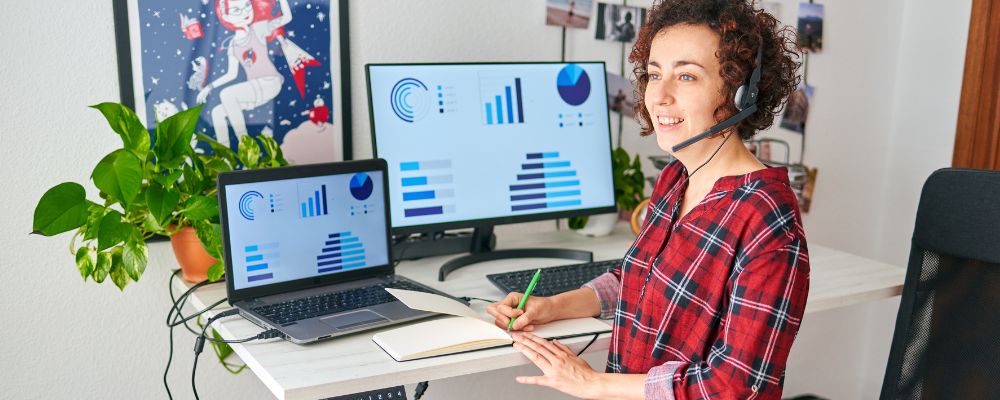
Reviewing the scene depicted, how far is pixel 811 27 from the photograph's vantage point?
2402mm

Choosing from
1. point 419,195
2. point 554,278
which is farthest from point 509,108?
point 554,278

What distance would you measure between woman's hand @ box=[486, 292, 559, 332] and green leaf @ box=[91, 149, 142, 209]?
0.60 metres

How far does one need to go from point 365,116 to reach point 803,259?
104cm

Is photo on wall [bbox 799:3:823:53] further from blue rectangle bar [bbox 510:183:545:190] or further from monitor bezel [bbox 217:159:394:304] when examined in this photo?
monitor bezel [bbox 217:159:394:304]

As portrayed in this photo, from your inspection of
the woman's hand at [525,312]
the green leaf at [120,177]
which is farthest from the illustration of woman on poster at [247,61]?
the woman's hand at [525,312]

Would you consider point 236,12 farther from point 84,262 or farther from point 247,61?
point 84,262

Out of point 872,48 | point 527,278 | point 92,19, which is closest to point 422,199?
point 527,278

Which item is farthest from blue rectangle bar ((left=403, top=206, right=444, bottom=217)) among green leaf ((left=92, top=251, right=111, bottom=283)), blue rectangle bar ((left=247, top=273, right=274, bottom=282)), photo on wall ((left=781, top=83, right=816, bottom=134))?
photo on wall ((left=781, top=83, right=816, bottom=134))

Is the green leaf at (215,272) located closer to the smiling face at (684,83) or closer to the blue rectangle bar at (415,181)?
the blue rectangle bar at (415,181)

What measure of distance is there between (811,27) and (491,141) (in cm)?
117

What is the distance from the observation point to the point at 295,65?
5.74ft

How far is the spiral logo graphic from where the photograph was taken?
65.2 inches

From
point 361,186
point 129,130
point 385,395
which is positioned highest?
point 129,130

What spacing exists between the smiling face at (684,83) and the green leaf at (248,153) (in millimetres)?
748
